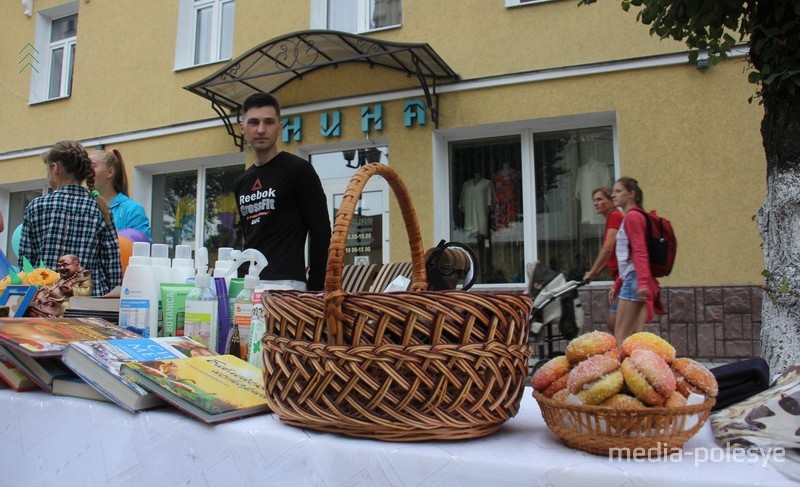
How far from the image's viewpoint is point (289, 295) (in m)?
1.01

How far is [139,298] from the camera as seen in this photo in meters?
1.51

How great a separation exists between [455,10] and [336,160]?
8.02 ft

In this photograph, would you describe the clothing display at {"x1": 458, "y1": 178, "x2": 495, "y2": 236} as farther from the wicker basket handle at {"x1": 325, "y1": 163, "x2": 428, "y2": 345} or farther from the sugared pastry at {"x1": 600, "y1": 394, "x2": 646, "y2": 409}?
the sugared pastry at {"x1": 600, "y1": 394, "x2": 646, "y2": 409}

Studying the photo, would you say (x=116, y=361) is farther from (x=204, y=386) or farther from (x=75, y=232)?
(x=75, y=232)

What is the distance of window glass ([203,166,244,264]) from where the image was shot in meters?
8.59

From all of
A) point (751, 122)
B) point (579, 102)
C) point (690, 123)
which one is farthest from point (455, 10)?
point (751, 122)

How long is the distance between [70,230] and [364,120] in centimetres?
507

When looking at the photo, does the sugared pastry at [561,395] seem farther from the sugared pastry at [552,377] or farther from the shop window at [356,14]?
the shop window at [356,14]

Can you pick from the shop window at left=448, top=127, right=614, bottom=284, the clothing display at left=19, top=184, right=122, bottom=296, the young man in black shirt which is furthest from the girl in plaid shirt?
the shop window at left=448, top=127, right=614, bottom=284

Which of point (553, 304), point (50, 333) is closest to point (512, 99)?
point (553, 304)

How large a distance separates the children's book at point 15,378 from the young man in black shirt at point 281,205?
45.8 inches

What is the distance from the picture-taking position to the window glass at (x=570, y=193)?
21.8 ft

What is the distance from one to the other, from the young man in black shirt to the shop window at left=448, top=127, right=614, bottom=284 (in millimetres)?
4523

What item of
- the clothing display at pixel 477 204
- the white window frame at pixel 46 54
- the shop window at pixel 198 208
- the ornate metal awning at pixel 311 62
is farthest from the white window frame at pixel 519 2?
the white window frame at pixel 46 54
